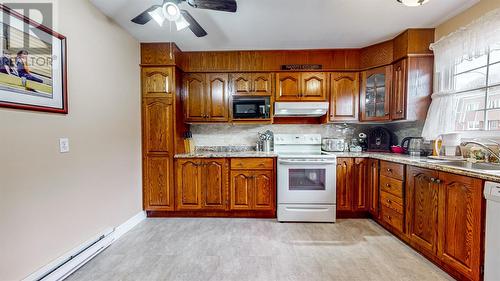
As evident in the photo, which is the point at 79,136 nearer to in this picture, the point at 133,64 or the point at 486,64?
the point at 133,64

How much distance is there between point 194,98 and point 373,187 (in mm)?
2820

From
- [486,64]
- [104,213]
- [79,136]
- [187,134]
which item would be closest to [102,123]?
[79,136]

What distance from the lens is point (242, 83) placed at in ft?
10.8

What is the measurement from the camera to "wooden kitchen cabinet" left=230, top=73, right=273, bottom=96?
328 cm

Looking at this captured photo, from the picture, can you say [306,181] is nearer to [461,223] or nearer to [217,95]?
[461,223]

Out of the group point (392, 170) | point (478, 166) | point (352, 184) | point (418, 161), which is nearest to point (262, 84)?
point (352, 184)

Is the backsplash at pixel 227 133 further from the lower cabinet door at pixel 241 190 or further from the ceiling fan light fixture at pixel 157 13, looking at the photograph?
the ceiling fan light fixture at pixel 157 13

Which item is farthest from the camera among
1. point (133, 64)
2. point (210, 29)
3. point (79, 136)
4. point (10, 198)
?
point (133, 64)

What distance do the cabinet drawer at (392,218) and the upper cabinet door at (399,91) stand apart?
1168mm

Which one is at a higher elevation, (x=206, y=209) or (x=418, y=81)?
(x=418, y=81)

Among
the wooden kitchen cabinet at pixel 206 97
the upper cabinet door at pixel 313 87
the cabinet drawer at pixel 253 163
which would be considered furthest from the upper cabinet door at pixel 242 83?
the cabinet drawer at pixel 253 163

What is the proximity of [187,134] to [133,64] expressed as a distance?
1.20 meters

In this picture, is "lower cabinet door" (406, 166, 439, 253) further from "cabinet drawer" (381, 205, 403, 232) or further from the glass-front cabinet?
the glass-front cabinet

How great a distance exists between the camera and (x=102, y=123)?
89.7 inches
